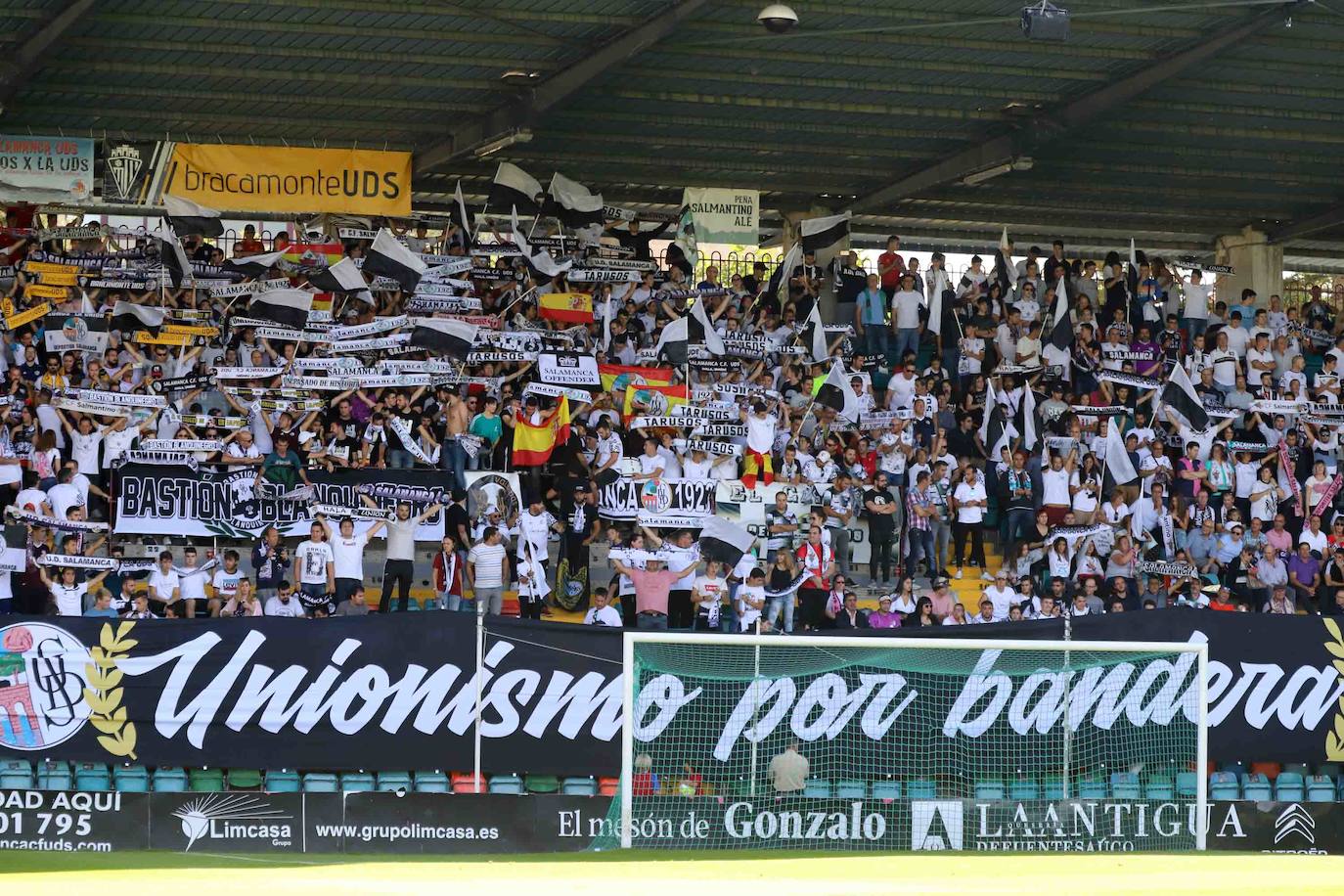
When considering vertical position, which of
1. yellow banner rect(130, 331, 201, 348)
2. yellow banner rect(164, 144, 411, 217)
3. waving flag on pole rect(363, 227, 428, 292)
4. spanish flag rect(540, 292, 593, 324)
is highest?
yellow banner rect(164, 144, 411, 217)

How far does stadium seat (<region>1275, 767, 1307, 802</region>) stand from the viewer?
17.9 meters

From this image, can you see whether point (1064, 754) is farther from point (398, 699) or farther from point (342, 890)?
point (342, 890)

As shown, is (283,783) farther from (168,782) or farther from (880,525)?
(880,525)

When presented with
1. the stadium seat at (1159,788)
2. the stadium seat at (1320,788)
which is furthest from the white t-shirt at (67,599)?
the stadium seat at (1320,788)

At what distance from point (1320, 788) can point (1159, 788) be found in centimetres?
252

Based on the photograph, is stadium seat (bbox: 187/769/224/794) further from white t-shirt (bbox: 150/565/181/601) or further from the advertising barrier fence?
white t-shirt (bbox: 150/565/181/601)

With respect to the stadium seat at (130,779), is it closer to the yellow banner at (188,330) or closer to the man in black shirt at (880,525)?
the yellow banner at (188,330)

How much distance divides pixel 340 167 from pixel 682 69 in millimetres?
5186

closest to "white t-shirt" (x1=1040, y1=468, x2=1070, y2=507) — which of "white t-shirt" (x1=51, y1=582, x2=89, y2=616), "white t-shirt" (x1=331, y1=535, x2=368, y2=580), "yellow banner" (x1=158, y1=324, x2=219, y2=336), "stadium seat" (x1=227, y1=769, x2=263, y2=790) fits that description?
"white t-shirt" (x1=331, y1=535, x2=368, y2=580)

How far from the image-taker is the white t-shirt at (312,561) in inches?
776

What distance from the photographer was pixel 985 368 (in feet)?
87.1

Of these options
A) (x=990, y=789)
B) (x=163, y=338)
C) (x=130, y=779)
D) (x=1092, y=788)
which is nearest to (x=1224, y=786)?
(x=1092, y=788)

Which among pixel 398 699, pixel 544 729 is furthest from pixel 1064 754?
pixel 398 699

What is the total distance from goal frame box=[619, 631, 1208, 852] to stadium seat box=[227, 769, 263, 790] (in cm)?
341
